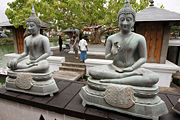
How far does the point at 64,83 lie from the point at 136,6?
8.27 m

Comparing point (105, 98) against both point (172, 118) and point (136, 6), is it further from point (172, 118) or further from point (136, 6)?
point (136, 6)

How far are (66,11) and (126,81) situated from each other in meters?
7.25

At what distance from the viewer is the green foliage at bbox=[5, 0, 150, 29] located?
608 centimetres

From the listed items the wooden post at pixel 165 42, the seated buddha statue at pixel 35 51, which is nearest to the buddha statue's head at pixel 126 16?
the seated buddha statue at pixel 35 51

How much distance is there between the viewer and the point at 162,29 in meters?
5.39

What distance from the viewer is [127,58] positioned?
2.04 m

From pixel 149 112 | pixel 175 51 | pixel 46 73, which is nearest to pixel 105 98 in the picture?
pixel 149 112

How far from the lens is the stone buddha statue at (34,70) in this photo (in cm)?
229

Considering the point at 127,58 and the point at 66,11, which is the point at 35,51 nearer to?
the point at 127,58

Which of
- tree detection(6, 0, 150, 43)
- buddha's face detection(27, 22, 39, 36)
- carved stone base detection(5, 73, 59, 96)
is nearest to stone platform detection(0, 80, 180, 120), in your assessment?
carved stone base detection(5, 73, 59, 96)

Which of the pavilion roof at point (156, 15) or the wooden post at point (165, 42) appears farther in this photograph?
the wooden post at point (165, 42)

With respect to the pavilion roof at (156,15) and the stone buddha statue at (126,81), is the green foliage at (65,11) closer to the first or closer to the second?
the pavilion roof at (156,15)

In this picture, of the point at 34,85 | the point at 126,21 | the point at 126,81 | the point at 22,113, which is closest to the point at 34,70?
the point at 34,85

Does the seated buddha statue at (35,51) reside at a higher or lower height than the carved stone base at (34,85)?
higher
